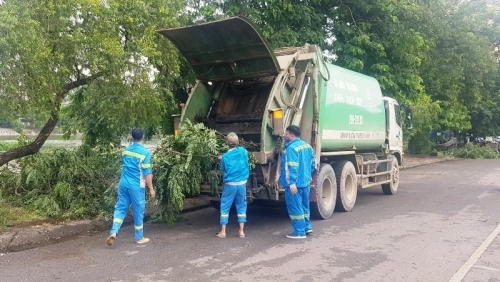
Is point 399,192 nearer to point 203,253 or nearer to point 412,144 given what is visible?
point 203,253

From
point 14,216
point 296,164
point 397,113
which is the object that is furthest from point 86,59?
point 397,113

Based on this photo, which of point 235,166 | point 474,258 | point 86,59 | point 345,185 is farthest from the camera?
point 345,185

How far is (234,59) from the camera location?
7.64 meters

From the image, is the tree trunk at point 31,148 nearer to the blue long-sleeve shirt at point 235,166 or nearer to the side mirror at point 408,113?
the blue long-sleeve shirt at point 235,166

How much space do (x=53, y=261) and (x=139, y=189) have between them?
136 centimetres

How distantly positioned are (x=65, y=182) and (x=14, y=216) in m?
0.98

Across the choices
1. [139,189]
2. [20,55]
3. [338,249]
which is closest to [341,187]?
[338,249]

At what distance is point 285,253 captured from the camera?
584cm

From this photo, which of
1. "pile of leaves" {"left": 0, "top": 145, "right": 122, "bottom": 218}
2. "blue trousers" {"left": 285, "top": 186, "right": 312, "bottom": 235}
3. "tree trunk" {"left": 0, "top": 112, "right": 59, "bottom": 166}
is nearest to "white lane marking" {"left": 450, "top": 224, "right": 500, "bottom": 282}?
"blue trousers" {"left": 285, "top": 186, "right": 312, "bottom": 235}

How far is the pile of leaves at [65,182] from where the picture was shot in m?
7.39

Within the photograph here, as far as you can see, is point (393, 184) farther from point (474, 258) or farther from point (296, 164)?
point (474, 258)

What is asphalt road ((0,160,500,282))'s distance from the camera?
4.97 m

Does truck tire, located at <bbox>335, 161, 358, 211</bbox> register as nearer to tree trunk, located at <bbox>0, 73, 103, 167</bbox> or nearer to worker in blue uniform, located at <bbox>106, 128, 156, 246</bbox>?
worker in blue uniform, located at <bbox>106, 128, 156, 246</bbox>

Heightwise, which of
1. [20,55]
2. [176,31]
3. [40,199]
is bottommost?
[40,199]
